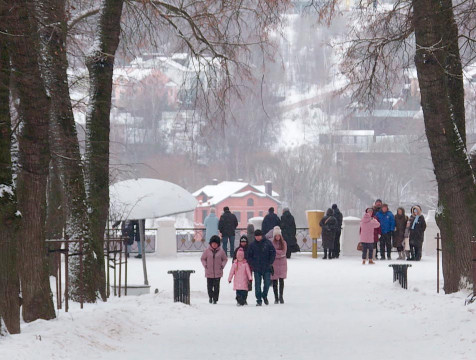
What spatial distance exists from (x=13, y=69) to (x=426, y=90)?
278 inches

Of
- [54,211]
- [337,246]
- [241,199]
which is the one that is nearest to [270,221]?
[337,246]

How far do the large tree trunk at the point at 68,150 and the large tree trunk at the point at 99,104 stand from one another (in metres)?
0.30

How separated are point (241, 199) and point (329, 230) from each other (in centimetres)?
8669

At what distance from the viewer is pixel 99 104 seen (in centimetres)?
1563

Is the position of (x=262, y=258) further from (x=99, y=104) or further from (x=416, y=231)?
(x=416, y=231)

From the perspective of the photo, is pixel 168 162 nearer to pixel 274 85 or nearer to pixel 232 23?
pixel 274 85

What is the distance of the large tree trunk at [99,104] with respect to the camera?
15.5m

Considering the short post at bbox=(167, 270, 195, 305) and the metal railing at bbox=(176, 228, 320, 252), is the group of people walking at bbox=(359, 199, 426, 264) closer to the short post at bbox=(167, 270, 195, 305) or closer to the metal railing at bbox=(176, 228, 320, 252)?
the metal railing at bbox=(176, 228, 320, 252)

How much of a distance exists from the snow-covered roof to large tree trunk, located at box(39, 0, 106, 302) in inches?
3766

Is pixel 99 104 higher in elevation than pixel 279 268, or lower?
higher

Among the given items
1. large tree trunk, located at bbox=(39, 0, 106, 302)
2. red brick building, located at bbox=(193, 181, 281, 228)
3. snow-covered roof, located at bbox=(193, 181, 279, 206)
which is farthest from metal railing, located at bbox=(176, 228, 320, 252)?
red brick building, located at bbox=(193, 181, 281, 228)

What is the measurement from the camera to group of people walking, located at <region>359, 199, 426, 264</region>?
26234mm

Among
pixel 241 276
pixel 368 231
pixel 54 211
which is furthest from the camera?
pixel 368 231

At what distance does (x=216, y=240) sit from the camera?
17.2 m
